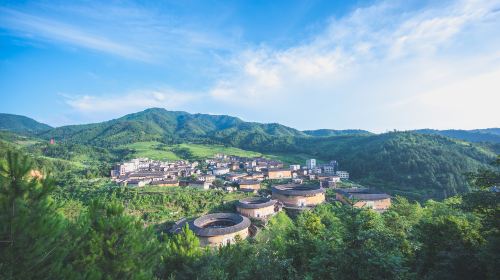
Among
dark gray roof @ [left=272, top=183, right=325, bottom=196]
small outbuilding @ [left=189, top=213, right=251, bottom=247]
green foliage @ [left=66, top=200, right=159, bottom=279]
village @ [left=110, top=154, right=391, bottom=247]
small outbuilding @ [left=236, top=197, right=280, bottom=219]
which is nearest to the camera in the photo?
green foliage @ [left=66, top=200, right=159, bottom=279]

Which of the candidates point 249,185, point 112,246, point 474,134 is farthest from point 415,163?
point 474,134

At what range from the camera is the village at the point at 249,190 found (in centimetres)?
3228

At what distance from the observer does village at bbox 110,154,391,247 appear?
3228cm

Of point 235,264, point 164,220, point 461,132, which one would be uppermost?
point 461,132

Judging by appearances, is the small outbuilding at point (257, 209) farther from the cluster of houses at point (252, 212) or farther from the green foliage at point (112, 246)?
the green foliage at point (112, 246)

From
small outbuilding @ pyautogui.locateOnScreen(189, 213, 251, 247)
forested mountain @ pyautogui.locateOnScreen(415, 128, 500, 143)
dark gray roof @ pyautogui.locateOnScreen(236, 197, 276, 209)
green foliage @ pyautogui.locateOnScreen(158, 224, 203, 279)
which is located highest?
forested mountain @ pyautogui.locateOnScreen(415, 128, 500, 143)

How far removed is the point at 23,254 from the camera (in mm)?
5211

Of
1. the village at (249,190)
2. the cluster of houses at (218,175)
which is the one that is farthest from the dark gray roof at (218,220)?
the cluster of houses at (218,175)

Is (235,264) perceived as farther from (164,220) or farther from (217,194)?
(217,194)

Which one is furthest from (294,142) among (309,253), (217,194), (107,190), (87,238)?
(87,238)

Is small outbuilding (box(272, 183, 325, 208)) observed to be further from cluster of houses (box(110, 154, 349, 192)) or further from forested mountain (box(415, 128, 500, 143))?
forested mountain (box(415, 128, 500, 143))

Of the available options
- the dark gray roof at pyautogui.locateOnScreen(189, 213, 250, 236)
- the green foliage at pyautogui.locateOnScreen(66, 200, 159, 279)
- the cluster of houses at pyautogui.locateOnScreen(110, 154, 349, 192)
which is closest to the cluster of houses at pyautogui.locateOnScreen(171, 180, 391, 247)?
the dark gray roof at pyautogui.locateOnScreen(189, 213, 250, 236)

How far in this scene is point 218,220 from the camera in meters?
35.8

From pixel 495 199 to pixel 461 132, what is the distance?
615 ft
